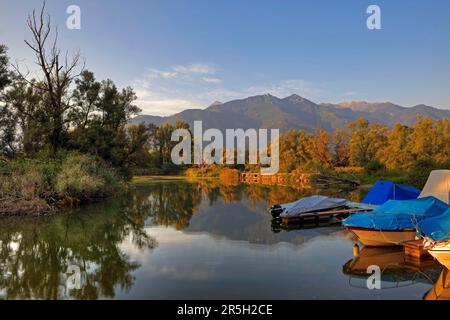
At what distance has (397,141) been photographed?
40.5 metres

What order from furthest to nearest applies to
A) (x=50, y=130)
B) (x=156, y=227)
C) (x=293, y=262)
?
(x=50, y=130) < (x=156, y=227) < (x=293, y=262)

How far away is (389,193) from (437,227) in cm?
695

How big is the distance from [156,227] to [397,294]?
963 cm

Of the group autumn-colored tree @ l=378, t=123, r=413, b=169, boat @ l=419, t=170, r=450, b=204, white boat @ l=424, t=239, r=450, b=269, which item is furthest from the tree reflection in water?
autumn-colored tree @ l=378, t=123, r=413, b=169

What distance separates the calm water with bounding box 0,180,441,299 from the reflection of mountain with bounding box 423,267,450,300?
0.35 feet

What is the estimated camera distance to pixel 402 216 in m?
10.1

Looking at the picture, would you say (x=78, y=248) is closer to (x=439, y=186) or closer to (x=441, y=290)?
(x=441, y=290)

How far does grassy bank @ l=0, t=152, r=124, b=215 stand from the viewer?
15.8 m

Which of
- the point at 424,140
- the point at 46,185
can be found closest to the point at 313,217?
the point at 46,185

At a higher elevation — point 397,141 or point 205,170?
point 397,141

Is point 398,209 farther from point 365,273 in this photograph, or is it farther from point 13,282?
point 13,282

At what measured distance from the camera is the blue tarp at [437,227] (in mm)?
8008

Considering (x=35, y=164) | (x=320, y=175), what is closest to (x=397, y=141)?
(x=320, y=175)

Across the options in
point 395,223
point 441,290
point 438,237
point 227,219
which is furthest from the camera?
point 227,219
